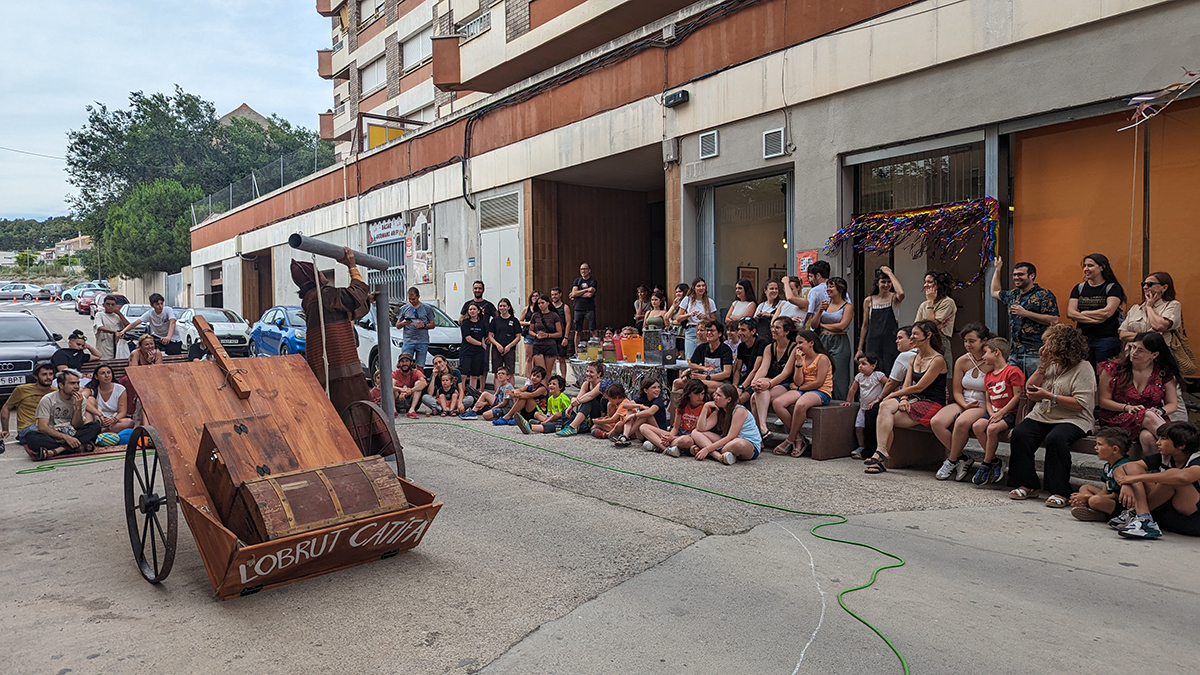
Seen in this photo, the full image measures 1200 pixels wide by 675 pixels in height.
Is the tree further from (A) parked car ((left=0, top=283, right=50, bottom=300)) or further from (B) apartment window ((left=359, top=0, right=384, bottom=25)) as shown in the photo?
(B) apartment window ((left=359, top=0, right=384, bottom=25))

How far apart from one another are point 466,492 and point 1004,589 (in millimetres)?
4521

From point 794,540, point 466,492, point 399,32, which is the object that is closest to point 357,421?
point 466,492

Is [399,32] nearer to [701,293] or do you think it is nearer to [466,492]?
[701,293]

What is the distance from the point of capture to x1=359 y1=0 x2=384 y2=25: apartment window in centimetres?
3372

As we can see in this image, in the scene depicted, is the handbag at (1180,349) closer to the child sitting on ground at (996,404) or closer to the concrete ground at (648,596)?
the child sitting on ground at (996,404)

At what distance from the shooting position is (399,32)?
31891mm

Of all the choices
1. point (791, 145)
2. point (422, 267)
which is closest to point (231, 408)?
point (791, 145)

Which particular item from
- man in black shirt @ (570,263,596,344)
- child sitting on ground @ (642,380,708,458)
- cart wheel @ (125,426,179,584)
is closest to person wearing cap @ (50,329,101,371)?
cart wheel @ (125,426,179,584)

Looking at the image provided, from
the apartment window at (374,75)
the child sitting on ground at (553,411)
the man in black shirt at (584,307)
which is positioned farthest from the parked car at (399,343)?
the apartment window at (374,75)

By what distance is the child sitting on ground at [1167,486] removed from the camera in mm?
5703

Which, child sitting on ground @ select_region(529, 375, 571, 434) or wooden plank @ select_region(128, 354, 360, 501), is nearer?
wooden plank @ select_region(128, 354, 360, 501)

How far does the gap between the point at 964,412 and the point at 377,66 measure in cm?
3206

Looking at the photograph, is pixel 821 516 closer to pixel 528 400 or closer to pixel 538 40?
pixel 528 400

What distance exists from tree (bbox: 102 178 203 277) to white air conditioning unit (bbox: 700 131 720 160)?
1711 inches
